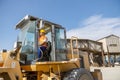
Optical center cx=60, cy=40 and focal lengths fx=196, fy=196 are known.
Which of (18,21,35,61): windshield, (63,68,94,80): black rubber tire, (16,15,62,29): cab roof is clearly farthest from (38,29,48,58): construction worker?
(63,68,94,80): black rubber tire

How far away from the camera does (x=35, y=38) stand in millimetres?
5844

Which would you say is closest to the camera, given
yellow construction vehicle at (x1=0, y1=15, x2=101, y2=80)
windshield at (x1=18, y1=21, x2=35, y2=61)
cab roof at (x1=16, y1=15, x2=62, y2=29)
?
yellow construction vehicle at (x1=0, y1=15, x2=101, y2=80)

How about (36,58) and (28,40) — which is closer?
(36,58)

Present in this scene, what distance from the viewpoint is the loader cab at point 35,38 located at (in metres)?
5.70

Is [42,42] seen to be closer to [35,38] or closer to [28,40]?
[35,38]

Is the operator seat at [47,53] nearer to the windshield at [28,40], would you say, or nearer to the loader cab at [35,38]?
the loader cab at [35,38]

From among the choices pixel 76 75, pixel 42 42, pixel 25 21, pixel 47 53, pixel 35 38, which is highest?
pixel 25 21

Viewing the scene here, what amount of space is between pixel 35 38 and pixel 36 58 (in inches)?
24.1

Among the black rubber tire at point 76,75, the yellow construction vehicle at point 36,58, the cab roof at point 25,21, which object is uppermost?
the cab roof at point 25,21

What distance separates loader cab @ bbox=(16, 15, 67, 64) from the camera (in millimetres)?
5699

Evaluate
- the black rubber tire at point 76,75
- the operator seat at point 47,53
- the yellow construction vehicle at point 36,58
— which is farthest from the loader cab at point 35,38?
the black rubber tire at point 76,75

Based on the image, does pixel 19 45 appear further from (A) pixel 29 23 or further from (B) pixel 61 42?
(B) pixel 61 42

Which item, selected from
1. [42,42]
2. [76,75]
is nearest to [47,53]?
[42,42]

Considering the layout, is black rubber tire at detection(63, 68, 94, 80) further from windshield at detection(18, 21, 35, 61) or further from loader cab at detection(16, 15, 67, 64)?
windshield at detection(18, 21, 35, 61)
